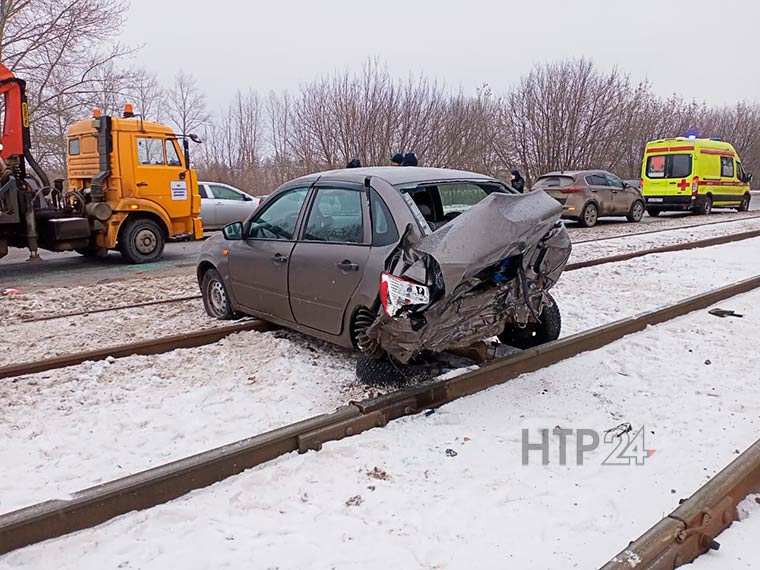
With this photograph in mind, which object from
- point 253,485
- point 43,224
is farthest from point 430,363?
point 43,224

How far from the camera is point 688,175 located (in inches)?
808

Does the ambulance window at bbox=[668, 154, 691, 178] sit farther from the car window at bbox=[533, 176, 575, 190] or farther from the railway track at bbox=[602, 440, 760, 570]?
the railway track at bbox=[602, 440, 760, 570]

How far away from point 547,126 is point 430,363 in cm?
2931

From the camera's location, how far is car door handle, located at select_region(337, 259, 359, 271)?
4.59 m

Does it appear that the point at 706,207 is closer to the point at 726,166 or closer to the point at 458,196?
the point at 726,166

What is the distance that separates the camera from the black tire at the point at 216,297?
258 inches

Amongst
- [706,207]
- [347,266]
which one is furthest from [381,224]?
[706,207]

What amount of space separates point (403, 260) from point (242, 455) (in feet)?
5.23

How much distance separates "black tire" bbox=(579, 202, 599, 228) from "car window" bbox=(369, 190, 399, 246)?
14470 millimetres

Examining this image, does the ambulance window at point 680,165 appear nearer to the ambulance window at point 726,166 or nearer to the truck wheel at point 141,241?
the ambulance window at point 726,166

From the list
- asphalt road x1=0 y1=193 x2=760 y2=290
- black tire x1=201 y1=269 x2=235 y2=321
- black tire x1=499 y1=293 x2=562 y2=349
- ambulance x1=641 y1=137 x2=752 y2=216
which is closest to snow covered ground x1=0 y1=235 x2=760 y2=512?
black tire x1=499 y1=293 x2=562 y2=349

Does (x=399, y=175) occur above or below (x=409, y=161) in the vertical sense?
below

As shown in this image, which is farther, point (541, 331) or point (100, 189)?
point (100, 189)

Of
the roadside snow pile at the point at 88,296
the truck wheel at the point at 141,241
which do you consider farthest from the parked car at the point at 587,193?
the roadside snow pile at the point at 88,296
